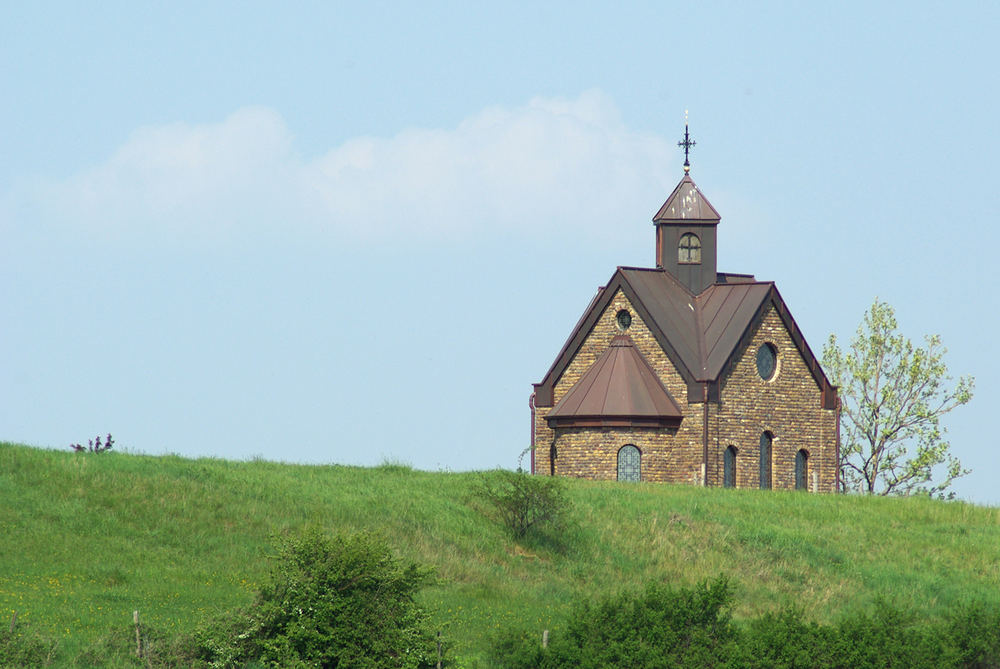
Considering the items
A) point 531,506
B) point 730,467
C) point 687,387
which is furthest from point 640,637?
point 730,467

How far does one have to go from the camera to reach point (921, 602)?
35.6 m

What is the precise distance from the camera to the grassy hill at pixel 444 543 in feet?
96.3

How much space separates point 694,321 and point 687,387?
11.0 ft

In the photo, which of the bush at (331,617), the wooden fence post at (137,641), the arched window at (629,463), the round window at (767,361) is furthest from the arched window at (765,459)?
the wooden fence post at (137,641)

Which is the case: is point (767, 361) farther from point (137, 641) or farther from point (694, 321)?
point (137, 641)

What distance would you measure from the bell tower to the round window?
3.60 m

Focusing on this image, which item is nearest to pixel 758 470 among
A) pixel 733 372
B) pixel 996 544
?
pixel 733 372

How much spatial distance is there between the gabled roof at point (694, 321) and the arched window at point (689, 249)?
1129 millimetres

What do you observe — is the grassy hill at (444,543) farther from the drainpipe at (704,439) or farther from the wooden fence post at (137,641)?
the drainpipe at (704,439)

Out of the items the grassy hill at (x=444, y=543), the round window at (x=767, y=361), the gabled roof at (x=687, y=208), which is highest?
the gabled roof at (x=687, y=208)

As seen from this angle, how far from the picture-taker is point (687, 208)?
53531 mm

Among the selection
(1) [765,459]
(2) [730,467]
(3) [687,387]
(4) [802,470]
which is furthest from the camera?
(4) [802,470]

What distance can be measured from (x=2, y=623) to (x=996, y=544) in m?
27.8

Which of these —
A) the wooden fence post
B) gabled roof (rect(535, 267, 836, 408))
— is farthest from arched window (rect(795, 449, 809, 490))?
the wooden fence post
